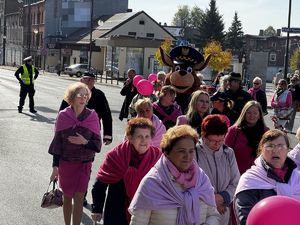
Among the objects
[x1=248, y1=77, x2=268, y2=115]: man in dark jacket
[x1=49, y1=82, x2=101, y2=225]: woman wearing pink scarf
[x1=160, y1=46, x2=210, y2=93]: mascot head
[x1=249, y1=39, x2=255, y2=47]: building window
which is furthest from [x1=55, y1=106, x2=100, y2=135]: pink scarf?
[x1=249, y1=39, x2=255, y2=47]: building window

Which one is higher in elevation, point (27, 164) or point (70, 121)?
point (70, 121)

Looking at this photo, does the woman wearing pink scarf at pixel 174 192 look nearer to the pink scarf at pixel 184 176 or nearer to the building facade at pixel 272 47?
the pink scarf at pixel 184 176

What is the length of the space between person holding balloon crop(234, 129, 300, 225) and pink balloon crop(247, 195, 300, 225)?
120cm

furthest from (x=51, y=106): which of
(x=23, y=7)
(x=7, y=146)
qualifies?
(x=23, y=7)

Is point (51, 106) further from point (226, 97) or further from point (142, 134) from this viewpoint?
point (142, 134)

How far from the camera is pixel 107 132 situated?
24.8ft

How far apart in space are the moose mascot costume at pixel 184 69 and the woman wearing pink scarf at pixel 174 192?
6.07m

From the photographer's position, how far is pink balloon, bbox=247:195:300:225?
2725 mm

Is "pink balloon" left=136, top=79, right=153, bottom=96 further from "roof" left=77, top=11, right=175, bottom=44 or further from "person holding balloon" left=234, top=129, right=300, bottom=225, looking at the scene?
"roof" left=77, top=11, right=175, bottom=44

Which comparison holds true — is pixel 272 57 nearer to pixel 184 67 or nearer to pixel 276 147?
pixel 184 67

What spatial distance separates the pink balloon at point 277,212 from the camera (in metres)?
2.72

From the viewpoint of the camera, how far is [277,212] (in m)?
2.74

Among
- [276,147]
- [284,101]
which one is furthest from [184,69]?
[276,147]

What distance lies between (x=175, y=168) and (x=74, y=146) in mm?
2431
